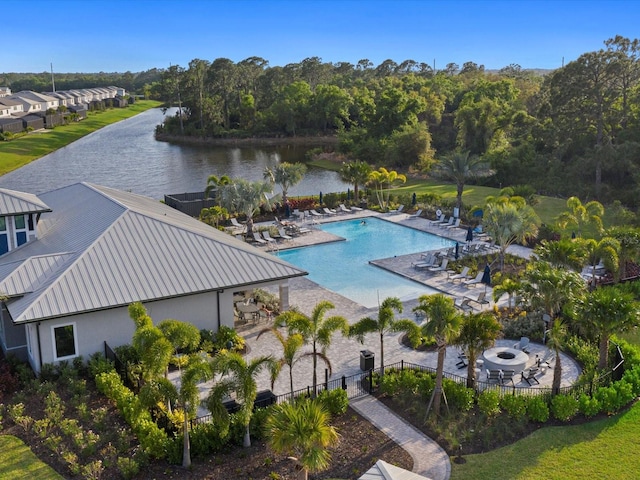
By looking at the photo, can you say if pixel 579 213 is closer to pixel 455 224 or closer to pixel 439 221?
pixel 455 224

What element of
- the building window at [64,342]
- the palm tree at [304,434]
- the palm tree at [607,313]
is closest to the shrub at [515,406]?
the palm tree at [607,313]

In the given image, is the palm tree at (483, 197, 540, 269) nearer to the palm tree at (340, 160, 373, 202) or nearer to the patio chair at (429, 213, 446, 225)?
the patio chair at (429, 213, 446, 225)

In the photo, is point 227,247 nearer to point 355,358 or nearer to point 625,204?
point 355,358

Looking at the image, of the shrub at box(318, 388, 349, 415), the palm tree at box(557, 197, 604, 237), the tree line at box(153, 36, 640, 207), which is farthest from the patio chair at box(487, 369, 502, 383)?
the tree line at box(153, 36, 640, 207)

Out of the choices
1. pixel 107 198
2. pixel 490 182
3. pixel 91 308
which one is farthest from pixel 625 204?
pixel 91 308

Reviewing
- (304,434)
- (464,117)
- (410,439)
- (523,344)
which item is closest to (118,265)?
(304,434)

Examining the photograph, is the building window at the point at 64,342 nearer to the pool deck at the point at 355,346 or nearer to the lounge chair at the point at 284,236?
the pool deck at the point at 355,346
